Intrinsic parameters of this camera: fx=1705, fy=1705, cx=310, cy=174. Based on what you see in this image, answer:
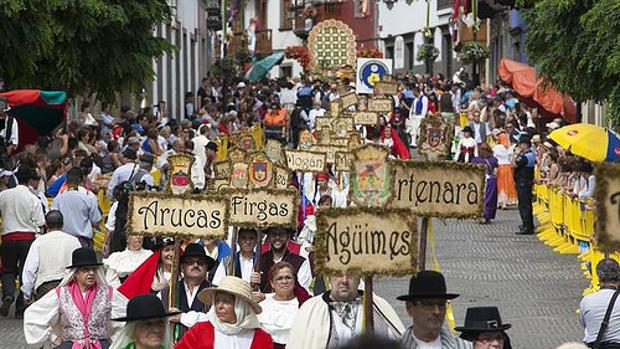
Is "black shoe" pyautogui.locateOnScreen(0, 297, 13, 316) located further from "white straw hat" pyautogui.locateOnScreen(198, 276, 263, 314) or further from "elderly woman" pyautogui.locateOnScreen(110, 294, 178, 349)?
"elderly woman" pyautogui.locateOnScreen(110, 294, 178, 349)

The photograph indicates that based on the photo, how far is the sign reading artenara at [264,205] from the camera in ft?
46.0

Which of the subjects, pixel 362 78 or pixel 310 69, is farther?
pixel 310 69

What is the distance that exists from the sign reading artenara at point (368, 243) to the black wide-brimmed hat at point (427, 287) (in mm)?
114

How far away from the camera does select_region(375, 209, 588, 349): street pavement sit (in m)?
16.8

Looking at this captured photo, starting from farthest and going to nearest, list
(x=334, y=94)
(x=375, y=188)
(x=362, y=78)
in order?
(x=334, y=94)
(x=362, y=78)
(x=375, y=188)

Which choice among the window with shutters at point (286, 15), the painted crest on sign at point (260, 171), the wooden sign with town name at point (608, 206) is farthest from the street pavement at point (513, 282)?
the window with shutters at point (286, 15)

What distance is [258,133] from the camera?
136 ft

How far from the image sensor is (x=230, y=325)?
9750mm

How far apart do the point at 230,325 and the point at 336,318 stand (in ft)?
2.09

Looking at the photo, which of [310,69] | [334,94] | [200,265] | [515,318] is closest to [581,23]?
[515,318]

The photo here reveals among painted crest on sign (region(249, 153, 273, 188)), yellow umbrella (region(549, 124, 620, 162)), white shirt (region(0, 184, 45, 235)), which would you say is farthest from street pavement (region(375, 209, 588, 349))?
white shirt (region(0, 184, 45, 235))

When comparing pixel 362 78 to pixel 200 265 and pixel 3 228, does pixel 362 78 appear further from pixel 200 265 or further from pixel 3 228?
pixel 200 265

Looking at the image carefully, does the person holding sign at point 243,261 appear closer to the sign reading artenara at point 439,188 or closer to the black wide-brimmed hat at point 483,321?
the sign reading artenara at point 439,188

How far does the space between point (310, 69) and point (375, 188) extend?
191 feet
